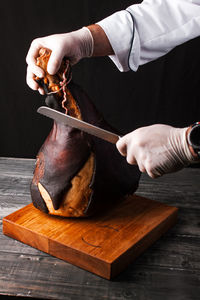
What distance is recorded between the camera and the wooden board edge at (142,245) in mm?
1066

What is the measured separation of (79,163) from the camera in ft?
4.02

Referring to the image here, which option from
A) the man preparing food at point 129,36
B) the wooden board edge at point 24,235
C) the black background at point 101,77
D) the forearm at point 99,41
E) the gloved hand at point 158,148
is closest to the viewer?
the gloved hand at point 158,148

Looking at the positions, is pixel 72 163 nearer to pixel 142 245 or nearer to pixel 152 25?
pixel 142 245

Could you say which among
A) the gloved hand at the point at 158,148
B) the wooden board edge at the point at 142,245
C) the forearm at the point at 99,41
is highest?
the forearm at the point at 99,41

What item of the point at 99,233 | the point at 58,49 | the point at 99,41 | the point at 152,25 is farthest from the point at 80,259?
the point at 152,25

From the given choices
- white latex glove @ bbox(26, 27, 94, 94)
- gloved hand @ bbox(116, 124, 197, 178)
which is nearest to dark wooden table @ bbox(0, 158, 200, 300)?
gloved hand @ bbox(116, 124, 197, 178)

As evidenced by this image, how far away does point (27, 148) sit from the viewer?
7.84 ft

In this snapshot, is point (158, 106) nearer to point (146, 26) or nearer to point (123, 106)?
point (123, 106)

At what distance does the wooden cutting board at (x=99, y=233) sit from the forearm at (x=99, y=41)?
0.62 metres

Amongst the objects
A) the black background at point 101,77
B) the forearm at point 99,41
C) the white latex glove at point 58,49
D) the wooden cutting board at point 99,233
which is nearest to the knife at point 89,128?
the white latex glove at point 58,49

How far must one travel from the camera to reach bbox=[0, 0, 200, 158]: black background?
202 centimetres

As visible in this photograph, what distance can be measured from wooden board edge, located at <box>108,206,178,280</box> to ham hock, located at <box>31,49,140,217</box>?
0.19 m

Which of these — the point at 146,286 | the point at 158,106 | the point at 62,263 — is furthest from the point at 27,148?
the point at 146,286

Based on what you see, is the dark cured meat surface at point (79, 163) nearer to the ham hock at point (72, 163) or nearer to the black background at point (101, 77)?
the ham hock at point (72, 163)
